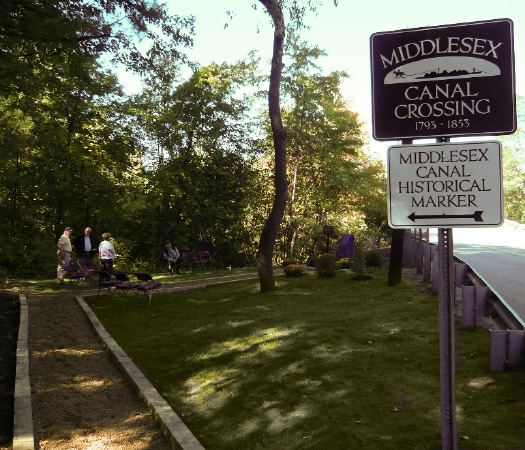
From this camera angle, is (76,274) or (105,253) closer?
(76,274)

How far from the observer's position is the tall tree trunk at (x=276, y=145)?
643 inches

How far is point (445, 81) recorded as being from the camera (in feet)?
10.2

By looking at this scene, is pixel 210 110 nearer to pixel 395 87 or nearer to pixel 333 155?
pixel 333 155

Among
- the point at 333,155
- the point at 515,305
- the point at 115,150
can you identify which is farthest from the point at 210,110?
the point at 515,305

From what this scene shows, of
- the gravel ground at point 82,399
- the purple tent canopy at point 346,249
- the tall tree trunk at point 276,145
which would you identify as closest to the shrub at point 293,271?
the tall tree trunk at point 276,145

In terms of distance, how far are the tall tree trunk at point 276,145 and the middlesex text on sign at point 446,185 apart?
13.6m

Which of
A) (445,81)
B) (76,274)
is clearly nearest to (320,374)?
(445,81)

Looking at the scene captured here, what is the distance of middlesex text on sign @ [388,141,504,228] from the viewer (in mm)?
2969

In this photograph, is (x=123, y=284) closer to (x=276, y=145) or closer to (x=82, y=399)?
(x=276, y=145)

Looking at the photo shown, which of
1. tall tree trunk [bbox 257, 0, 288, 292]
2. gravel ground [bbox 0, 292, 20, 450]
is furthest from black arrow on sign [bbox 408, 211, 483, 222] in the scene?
tall tree trunk [bbox 257, 0, 288, 292]

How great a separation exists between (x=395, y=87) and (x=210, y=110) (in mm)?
25195

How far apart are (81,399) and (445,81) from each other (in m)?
5.97

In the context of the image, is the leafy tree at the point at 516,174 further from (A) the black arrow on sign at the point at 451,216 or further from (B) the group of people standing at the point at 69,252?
(A) the black arrow on sign at the point at 451,216

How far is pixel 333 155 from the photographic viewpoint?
1161 inches
